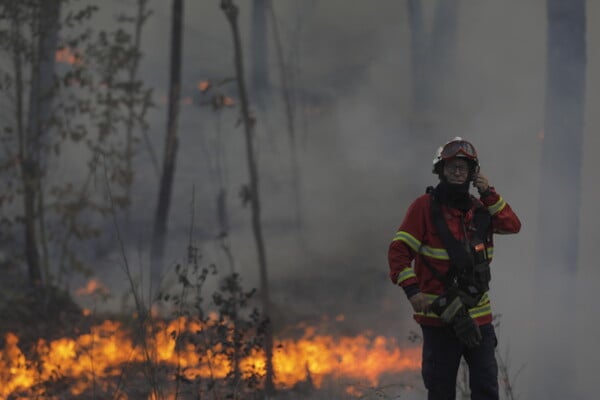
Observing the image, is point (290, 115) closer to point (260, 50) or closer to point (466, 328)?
point (260, 50)

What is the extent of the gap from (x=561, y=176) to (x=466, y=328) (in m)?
6.62

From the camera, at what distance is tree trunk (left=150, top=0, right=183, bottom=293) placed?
11.8 metres

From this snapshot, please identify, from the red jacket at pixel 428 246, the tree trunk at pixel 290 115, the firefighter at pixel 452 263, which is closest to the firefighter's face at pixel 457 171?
the firefighter at pixel 452 263

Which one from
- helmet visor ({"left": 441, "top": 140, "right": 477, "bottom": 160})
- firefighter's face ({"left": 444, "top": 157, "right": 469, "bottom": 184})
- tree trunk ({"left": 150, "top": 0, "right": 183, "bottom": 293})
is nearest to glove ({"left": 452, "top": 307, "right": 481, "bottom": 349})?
firefighter's face ({"left": 444, "top": 157, "right": 469, "bottom": 184})

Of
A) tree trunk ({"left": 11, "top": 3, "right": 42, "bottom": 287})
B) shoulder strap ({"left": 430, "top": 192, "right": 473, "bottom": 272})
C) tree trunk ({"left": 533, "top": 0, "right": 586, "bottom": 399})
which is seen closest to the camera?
shoulder strap ({"left": 430, "top": 192, "right": 473, "bottom": 272})

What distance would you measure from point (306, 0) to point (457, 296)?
1583cm

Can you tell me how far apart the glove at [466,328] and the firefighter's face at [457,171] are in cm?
75

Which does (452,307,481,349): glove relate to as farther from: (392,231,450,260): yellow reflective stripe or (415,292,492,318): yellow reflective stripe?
(392,231,450,260): yellow reflective stripe

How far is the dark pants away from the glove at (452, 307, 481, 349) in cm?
13

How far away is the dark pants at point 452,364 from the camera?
369 cm

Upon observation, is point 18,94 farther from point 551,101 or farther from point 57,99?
point 551,101

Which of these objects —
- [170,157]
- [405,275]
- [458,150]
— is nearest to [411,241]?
[405,275]

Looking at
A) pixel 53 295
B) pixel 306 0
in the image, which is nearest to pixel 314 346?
pixel 53 295

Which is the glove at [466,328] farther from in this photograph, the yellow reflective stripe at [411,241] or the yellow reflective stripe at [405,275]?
the yellow reflective stripe at [411,241]
